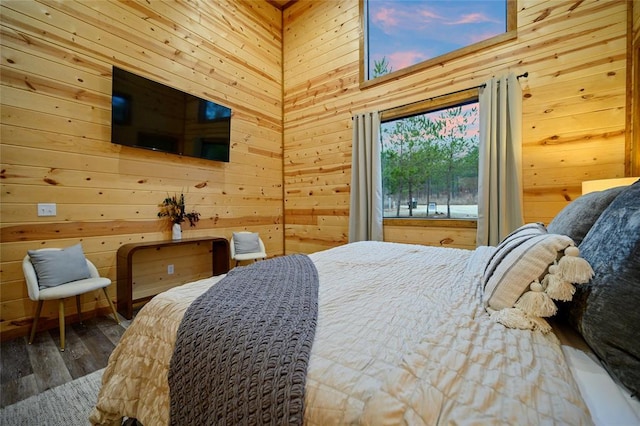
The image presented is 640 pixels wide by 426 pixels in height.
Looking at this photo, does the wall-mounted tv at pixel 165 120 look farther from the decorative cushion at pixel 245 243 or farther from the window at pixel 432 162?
the window at pixel 432 162

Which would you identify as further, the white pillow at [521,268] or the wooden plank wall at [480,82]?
the wooden plank wall at [480,82]

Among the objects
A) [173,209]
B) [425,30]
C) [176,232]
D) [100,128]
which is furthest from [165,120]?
[425,30]

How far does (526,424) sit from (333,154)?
3610 millimetres

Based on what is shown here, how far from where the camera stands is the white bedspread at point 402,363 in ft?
1.76

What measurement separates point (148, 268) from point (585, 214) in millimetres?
3522

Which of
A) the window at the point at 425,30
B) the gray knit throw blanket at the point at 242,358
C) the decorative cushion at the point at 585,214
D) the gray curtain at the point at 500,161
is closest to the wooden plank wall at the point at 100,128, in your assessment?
the window at the point at 425,30

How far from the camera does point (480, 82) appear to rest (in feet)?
9.34

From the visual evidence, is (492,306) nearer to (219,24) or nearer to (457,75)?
(457,75)

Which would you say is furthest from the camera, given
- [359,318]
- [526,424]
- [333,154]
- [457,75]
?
[333,154]

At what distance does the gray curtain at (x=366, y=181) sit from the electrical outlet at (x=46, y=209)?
294cm

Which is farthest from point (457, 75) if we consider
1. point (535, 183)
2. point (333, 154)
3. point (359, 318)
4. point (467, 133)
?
point (359, 318)

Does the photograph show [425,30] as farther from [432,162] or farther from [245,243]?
[245,243]

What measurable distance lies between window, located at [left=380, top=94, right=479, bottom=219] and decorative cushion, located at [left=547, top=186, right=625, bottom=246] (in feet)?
Answer: 6.20

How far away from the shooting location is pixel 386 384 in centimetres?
59
